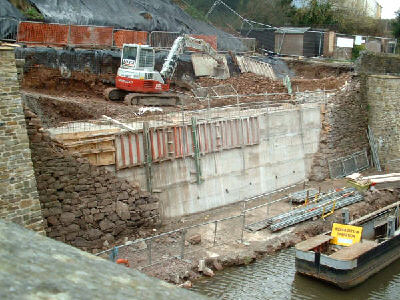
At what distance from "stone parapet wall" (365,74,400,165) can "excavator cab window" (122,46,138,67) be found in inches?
485

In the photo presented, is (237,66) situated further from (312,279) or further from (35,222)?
(35,222)

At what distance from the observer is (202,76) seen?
32.8 metres

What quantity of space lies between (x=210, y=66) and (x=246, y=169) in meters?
13.2

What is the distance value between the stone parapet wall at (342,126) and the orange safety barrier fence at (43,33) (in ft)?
48.9

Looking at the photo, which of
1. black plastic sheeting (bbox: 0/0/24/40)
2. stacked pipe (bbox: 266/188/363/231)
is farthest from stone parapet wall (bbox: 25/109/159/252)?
black plastic sheeting (bbox: 0/0/24/40)

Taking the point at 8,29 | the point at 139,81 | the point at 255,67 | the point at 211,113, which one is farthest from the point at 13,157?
the point at 255,67

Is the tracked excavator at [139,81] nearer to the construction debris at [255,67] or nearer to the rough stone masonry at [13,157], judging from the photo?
the construction debris at [255,67]

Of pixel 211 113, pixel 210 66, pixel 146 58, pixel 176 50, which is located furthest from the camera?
pixel 210 66

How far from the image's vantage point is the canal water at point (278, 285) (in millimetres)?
14508

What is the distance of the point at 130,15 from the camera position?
1420 inches

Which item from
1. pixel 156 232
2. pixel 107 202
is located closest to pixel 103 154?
pixel 107 202

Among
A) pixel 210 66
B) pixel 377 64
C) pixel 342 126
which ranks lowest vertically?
pixel 342 126

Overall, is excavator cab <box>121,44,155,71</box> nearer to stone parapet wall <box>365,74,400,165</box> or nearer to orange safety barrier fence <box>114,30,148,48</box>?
orange safety barrier fence <box>114,30,148,48</box>

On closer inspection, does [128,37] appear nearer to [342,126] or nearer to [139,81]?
[139,81]
